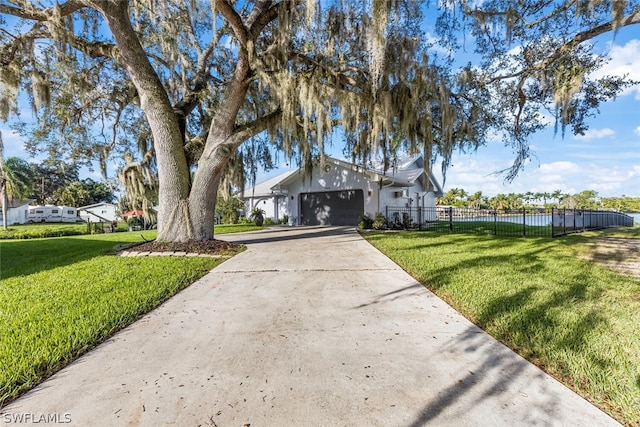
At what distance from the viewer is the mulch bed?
6738 mm

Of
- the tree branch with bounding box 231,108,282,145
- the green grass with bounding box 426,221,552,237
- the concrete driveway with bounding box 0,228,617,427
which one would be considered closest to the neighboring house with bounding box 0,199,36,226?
the tree branch with bounding box 231,108,282,145

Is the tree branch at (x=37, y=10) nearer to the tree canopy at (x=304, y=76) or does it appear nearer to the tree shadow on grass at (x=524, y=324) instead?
the tree canopy at (x=304, y=76)

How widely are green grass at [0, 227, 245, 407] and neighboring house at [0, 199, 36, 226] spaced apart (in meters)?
34.2

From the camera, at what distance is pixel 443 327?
2764 millimetres

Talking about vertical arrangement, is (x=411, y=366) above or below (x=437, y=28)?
below

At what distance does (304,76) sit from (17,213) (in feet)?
135

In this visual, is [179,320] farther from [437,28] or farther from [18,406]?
[437,28]

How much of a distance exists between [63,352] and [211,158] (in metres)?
5.61

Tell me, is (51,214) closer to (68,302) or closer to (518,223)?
(68,302)

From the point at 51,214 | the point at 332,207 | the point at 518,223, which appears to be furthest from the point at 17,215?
the point at 518,223

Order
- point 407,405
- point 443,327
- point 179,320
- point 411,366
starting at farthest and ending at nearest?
Answer: point 179,320 → point 443,327 → point 411,366 → point 407,405

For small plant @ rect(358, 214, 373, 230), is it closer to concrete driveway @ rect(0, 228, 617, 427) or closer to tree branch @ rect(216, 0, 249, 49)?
tree branch @ rect(216, 0, 249, 49)

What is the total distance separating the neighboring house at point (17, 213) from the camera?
95.2 ft

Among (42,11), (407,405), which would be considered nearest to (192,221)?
(42,11)
